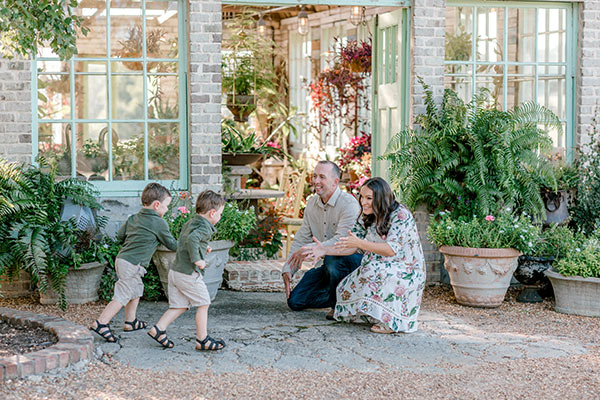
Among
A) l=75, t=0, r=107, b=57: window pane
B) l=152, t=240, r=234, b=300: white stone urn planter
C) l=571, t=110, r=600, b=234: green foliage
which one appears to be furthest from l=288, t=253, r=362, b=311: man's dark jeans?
l=75, t=0, r=107, b=57: window pane

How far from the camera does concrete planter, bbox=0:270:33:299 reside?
22.2 ft

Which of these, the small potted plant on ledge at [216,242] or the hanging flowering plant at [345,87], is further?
the hanging flowering plant at [345,87]

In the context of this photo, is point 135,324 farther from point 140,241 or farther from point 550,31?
point 550,31

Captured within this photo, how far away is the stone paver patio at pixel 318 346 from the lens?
4.86 metres

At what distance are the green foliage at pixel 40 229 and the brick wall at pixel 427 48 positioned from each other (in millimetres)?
2960

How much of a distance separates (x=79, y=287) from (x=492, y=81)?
163 inches

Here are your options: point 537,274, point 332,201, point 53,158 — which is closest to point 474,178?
point 537,274

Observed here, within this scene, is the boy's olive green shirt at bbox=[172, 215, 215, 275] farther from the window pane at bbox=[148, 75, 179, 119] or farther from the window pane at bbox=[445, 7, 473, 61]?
the window pane at bbox=[445, 7, 473, 61]

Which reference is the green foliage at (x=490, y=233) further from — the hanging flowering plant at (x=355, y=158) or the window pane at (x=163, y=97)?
the hanging flowering plant at (x=355, y=158)

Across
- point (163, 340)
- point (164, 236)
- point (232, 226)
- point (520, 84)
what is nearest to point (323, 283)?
point (232, 226)

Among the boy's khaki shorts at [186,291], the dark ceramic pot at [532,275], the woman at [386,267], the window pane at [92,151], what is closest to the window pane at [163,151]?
the window pane at [92,151]

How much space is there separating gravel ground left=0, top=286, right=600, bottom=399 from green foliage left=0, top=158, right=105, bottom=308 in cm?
159

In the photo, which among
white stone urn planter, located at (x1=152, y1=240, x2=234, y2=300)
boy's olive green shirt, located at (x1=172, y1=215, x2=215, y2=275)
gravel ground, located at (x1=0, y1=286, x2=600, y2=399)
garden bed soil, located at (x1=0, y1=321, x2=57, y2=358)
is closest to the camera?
gravel ground, located at (x1=0, y1=286, x2=600, y2=399)

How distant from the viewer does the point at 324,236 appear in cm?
620
